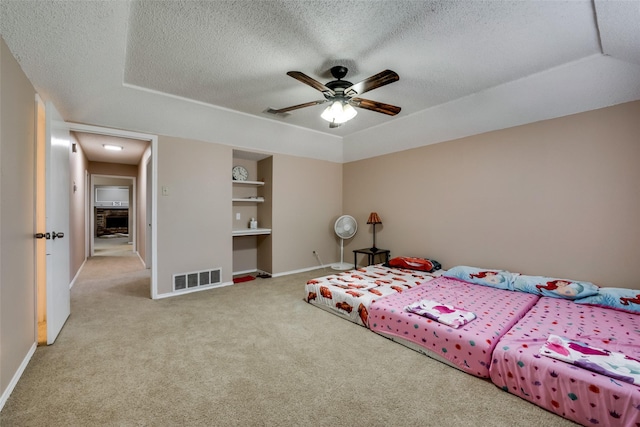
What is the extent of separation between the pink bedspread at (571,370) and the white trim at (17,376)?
2.97m

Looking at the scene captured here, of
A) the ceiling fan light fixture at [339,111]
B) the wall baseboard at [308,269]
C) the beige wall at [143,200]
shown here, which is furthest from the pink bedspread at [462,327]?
Result: the beige wall at [143,200]

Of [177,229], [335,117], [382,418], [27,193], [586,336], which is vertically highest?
[335,117]

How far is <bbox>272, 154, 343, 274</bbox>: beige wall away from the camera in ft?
15.7

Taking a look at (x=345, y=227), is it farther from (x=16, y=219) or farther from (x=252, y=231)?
(x=16, y=219)

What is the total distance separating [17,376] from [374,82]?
3.27 meters

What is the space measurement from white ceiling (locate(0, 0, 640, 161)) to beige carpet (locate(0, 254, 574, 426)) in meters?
2.17

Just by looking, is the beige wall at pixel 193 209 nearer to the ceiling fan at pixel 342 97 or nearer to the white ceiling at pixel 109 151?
the white ceiling at pixel 109 151

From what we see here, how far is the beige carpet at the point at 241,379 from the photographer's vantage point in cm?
157

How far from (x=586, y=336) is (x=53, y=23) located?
161 inches

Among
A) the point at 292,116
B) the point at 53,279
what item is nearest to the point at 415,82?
the point at 292,116

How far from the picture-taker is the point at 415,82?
9.84 ft

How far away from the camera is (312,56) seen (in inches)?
97.6

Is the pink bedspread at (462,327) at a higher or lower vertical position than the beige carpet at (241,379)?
higher

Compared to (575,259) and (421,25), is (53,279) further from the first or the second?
(575,259)
